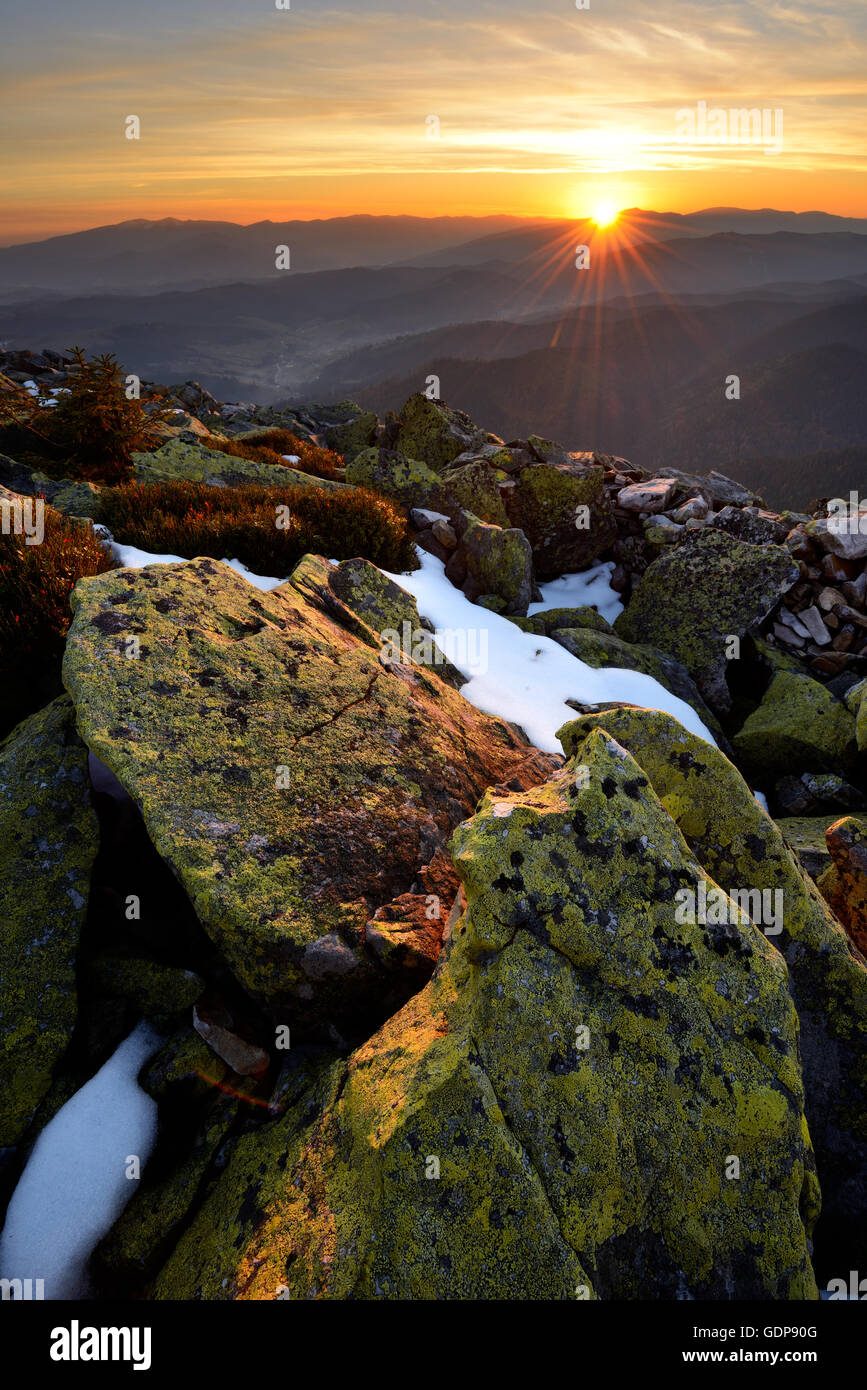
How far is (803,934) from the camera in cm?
635

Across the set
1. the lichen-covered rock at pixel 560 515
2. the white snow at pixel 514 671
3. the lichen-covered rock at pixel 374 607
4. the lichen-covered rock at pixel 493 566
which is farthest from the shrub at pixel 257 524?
the lichen-covered rock at pixel 560 515

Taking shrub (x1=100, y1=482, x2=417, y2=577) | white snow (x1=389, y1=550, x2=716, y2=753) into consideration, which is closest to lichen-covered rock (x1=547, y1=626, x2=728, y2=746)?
white snow (x1=389, y1=550, x2=716, y2=753)

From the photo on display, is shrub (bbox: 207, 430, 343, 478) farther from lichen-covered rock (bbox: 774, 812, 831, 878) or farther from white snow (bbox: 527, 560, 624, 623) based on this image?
lichen-covered rock (bbox: 774, 812, 831, 878)

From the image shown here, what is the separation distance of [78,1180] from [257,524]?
387 inches

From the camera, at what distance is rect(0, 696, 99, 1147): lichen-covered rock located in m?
5.20

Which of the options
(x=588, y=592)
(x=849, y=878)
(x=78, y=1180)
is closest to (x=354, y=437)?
(x=588, y=592)

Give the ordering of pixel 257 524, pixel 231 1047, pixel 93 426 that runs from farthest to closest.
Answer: pixel 93 426
pixel 257 524
pixel 231 1047

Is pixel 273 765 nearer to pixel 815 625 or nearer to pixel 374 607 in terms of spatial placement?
pixel 374 607

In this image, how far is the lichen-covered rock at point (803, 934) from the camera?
18.5ft

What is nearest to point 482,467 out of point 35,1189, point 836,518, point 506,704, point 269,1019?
point 836,518

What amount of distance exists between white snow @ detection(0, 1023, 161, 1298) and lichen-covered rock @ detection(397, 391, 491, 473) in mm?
22299
